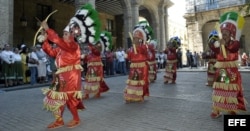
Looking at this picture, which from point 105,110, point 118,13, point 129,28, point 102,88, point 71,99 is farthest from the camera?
point 118,13

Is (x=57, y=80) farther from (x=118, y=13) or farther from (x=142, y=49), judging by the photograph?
(x=118, y=13)

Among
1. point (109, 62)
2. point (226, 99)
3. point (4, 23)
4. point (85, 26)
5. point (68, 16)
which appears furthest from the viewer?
point (68, 16)

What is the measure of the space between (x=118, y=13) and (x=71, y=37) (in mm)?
27480

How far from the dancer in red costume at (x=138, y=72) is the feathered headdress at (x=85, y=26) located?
1.89m

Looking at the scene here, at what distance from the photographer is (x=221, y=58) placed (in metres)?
→ 5.44

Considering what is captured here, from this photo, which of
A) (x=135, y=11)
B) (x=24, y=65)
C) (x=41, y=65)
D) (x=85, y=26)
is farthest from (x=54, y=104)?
(x=135, y=11)

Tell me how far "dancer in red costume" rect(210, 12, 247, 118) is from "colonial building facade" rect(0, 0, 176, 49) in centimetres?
1068

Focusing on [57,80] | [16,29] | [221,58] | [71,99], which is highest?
[16,29]

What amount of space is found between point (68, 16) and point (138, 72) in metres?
20.3

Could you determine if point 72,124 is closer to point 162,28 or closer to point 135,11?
point 135,11

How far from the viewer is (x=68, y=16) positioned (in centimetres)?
2625

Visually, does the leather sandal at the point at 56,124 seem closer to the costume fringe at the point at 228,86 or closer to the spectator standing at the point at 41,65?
the costume fringe at the point at 228,86

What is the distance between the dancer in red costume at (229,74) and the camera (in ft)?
16.8

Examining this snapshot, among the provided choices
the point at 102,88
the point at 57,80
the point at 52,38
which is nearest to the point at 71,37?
the point at 52,38
